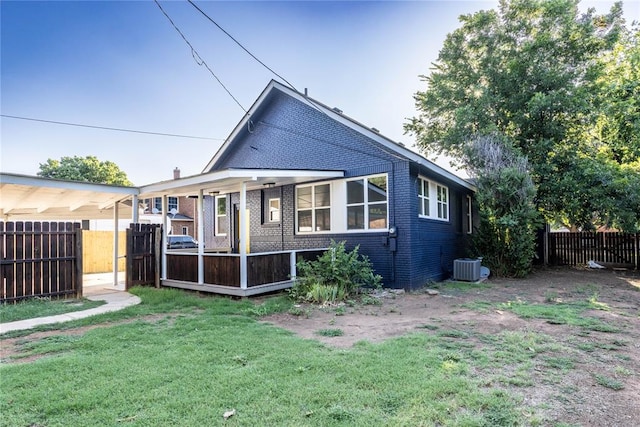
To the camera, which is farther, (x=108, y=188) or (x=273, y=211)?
(x=273, y=211)

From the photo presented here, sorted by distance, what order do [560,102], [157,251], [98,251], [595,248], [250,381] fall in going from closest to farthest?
[250,381] → [157,251] → [560,102] → [98,251] → [595,248]

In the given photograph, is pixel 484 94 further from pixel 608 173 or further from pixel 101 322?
pixel 101 322

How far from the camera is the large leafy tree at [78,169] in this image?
38.7 meters

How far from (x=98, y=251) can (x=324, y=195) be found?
1148 centimetres

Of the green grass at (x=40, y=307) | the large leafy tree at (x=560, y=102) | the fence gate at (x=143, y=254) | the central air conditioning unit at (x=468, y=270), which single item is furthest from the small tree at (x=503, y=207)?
the green grass at (x=40, y=307)

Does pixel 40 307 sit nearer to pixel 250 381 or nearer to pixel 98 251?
pixel 250 381

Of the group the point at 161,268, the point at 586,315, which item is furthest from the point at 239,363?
the point at 161,268

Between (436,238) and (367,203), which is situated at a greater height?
(367,203)

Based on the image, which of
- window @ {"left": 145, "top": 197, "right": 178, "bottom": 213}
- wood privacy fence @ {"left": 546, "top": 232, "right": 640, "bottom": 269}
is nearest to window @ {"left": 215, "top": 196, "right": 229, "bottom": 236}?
wood privacy fence @ {"left": 546, "top": 232, "right": 640, "bottom": 269}

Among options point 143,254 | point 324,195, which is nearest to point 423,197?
point 324,195

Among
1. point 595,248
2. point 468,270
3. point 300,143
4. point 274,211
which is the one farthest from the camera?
point 595,248

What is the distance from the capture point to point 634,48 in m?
16.4

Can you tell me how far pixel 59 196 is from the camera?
10.4m

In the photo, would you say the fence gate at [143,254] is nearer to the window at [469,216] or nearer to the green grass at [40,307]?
the green grass at [40,307]
